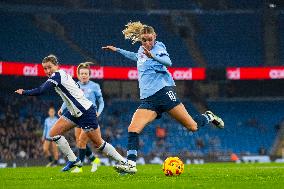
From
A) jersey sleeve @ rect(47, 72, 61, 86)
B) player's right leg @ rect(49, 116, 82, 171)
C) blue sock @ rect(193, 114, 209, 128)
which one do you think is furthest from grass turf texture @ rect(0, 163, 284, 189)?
jersey sleeve @ rect(47, 72, 61, 86)

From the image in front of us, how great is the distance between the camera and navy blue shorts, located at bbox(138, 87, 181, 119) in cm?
1058

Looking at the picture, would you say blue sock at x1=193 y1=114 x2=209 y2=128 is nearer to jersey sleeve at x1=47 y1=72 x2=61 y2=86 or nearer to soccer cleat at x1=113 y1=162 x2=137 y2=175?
soccer cleat at x1=113 y1=162 x2=137 y2=175

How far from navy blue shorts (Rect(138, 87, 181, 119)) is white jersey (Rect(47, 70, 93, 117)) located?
1.79 meters

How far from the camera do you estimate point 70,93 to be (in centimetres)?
1184

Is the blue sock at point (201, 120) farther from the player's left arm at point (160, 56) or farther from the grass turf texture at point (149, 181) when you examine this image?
the player's left arm at point (160, 56)

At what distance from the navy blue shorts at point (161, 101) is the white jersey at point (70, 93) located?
179cm

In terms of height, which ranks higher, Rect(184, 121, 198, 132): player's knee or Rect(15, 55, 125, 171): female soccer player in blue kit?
Rect(15, 55, 125, 171): female soccer player in blue kit

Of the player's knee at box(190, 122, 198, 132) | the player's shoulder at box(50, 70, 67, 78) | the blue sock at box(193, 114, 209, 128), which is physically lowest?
the player's knee at box(190, 122, 198, 132)

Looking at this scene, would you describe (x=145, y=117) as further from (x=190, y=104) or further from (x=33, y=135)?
(x=190, y=104)

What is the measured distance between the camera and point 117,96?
37.2 metres

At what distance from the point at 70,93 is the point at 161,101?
83.0 inches

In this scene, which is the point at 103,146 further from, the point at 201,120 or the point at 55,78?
the point at 201,120

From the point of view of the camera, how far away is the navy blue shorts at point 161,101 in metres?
10.6

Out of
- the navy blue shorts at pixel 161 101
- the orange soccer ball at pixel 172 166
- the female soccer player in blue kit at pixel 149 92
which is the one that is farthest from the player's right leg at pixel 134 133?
the orange soccer ball at pixel 172 166
